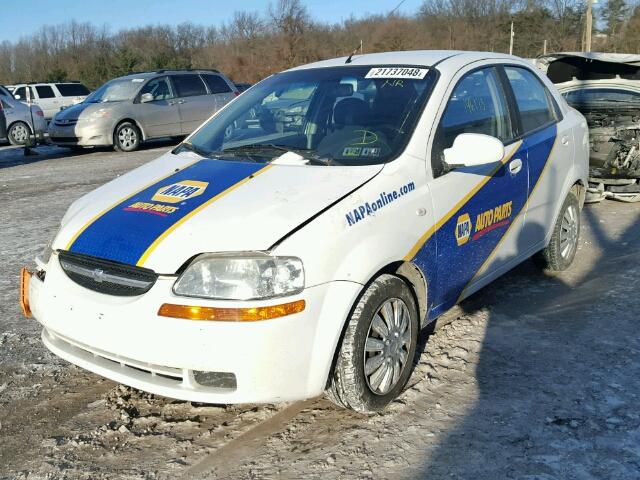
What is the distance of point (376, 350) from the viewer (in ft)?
10.1

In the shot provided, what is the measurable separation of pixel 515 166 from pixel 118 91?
1197cm

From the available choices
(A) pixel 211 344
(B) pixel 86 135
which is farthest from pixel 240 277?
(B) pixel 86 135

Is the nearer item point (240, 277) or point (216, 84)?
point (240, 277)

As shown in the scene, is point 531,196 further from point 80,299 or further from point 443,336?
point 80,299

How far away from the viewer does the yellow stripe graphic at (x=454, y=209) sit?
3.20 metres

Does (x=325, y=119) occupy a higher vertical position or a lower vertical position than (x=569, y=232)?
higher

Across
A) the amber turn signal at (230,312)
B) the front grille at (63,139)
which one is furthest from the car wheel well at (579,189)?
the front grille at (63,139)

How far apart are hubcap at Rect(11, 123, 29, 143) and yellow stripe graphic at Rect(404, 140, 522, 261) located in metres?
14.4

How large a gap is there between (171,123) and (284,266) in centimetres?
1248

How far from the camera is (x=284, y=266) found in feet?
8.79

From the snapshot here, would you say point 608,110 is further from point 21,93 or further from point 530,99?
point 21,93

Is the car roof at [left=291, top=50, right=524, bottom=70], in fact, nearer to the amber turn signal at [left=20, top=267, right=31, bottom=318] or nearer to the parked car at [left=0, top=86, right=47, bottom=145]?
the amber turn signal at [left=20, top=267, right=31, bottom=318]

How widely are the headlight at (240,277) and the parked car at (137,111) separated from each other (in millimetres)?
11936

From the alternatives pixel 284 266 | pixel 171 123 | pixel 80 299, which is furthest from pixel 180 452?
pixel 171 123
